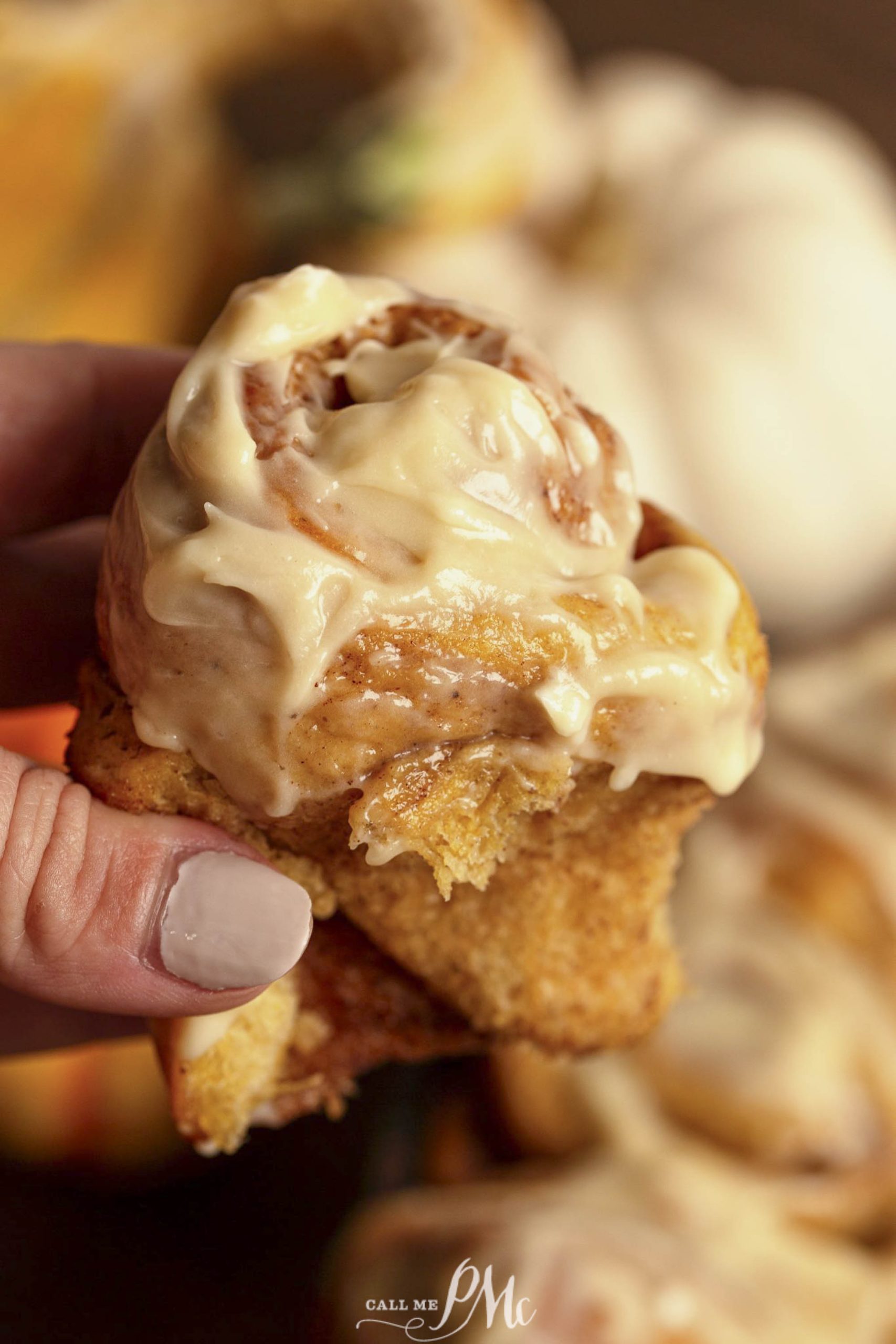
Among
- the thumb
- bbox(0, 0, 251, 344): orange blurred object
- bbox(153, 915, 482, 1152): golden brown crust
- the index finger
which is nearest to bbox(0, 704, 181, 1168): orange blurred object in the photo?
bbox(153, 915, 482, 1152): golden brown crust

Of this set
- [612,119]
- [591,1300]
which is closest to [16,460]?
[591,1300]

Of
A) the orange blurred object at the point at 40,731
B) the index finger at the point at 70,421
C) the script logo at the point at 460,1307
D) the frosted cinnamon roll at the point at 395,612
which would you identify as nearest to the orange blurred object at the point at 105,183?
the orange blurred object at the point at 40,731

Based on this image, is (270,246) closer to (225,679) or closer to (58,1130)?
(58,1130)

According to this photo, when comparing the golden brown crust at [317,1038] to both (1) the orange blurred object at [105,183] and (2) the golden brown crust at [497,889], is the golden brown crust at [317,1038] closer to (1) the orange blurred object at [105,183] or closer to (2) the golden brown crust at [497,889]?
(2) the golden brown crust at [497,889]

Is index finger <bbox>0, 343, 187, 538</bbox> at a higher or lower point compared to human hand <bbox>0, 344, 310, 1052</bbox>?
higher

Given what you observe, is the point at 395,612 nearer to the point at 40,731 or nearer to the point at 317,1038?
the point at 317,1038

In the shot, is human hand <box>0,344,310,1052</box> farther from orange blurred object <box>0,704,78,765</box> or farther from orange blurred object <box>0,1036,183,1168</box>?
orange blurred object <box>0,1036,183,1168</box>

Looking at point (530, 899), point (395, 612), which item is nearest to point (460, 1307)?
point (530, 899)
